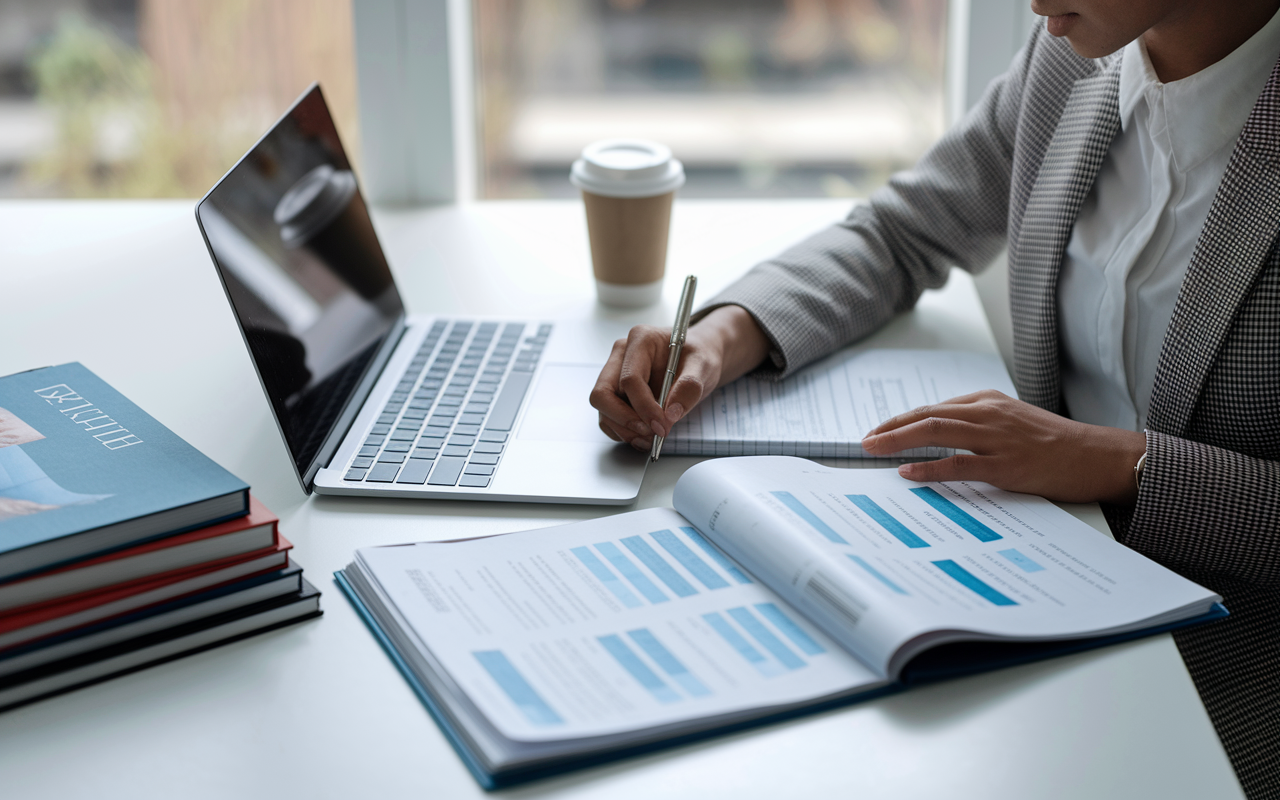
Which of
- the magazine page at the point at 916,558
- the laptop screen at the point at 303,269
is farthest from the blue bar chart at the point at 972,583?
the laptop screen at the point at 303,269

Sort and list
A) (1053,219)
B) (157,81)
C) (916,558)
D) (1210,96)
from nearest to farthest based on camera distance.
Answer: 1. (916,558)
2. (1210,96)
3. (1053,219)
4. (157,81)

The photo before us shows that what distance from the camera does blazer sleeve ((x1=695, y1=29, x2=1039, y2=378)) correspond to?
1.05m

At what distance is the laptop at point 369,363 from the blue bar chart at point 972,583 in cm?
24

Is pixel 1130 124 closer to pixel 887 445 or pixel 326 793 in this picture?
pixel 887 445

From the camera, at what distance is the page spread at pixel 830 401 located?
837 mm

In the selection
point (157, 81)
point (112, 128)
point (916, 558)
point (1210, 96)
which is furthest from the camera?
point (112, 128)

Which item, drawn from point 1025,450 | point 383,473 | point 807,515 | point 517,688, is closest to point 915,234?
point 1025,450

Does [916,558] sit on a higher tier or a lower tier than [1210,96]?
lower

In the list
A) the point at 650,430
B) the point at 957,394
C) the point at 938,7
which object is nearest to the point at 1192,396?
the point at 957,394

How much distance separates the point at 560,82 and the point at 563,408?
3.16 feet

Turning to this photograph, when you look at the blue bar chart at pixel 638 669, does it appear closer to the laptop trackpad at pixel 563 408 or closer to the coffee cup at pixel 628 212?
the laptop trackpad at pixel 563 408

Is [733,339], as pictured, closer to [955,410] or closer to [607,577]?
[955,410]

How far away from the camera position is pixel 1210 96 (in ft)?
2.84

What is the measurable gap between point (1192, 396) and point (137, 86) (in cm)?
163
